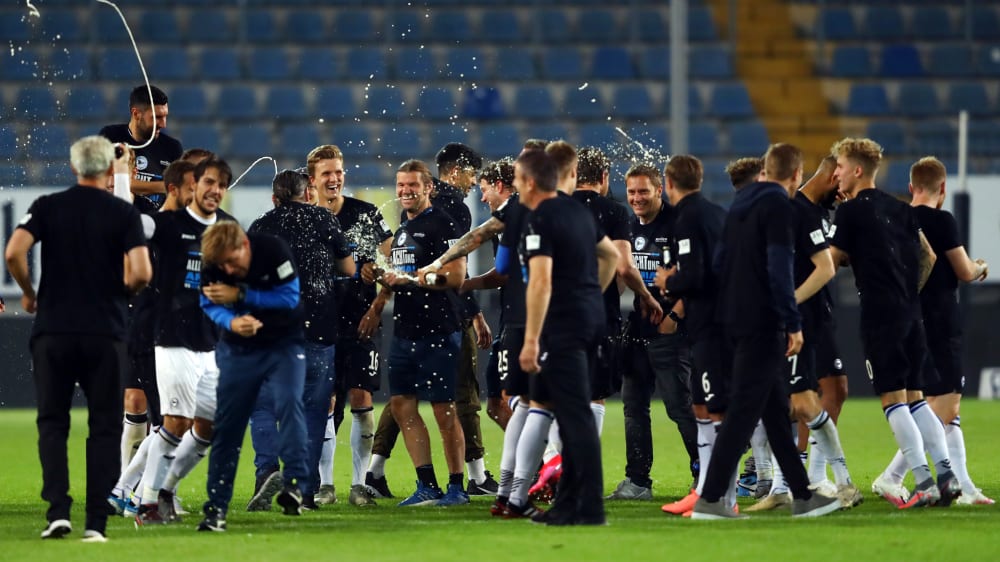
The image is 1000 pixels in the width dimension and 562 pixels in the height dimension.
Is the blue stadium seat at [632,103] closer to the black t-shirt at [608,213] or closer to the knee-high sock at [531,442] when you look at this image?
the black t-shirt at [608,213]

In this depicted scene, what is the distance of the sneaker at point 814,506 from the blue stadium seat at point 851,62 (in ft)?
52.1

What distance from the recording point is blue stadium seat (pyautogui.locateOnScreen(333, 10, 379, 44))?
73.7 feet

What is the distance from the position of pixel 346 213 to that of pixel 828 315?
2918 mm

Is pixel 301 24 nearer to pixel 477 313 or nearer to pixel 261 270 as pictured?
pixel 477 313

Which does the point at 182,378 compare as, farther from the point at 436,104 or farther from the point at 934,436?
the point at 436,104

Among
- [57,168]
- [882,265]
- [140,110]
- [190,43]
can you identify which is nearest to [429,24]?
[190,43]

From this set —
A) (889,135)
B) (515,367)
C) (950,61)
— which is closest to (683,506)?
(515,367)

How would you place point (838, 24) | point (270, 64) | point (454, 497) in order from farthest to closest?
point (838, 24) → point (270, 64) → point (454, 497)

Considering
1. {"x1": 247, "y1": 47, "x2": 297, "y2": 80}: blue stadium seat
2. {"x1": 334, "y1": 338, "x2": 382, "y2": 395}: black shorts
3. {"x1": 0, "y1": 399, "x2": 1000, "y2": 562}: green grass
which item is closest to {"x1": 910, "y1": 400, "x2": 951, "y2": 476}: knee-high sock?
{"x1": 0, "y1": 399, "x2": 1000, "y2": 562}: green grass

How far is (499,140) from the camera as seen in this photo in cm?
2103

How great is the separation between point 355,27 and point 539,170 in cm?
1540

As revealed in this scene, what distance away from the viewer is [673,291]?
8219 millimetres

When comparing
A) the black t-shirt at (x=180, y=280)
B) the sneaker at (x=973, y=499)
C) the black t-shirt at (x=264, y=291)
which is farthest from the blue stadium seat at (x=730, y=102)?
the black t-shirt at (x=264, y=291)

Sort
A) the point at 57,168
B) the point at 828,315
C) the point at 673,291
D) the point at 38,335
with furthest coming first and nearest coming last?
1. the point at 57,168
2. the point at 828,315
3. the point at 673,291
4. the point at 38,335
